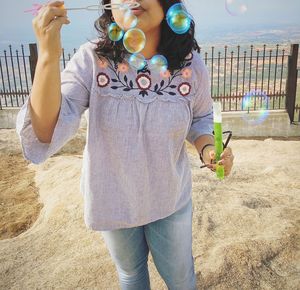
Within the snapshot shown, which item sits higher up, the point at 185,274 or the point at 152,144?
the point at 152,144

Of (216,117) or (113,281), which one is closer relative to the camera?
(216,117)

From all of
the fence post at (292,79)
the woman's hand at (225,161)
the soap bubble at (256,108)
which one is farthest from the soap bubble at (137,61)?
the fence post at (292,79)

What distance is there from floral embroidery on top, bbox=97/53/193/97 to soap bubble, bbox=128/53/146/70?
0.06 feet

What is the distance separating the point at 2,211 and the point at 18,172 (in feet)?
5.63

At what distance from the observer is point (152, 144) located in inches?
64.9

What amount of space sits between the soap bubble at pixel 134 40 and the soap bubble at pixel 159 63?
8cm

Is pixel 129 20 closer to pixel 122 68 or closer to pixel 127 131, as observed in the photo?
pixel 122 68

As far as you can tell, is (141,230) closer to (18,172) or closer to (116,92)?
(116,92)

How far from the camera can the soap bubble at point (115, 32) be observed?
1.70 metres

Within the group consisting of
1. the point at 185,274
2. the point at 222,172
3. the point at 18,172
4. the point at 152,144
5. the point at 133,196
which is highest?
the point at 152,144

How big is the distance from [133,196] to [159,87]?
0.54 m

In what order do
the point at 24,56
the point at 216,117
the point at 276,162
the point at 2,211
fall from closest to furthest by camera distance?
the point at 216,117, the point at 2,211, the point at 276,162, the point at 24,56

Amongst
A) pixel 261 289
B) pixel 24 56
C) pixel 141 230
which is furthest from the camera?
pixel 24 56

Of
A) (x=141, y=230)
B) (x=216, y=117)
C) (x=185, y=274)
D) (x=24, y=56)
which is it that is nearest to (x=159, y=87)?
(x=216, y=117)
